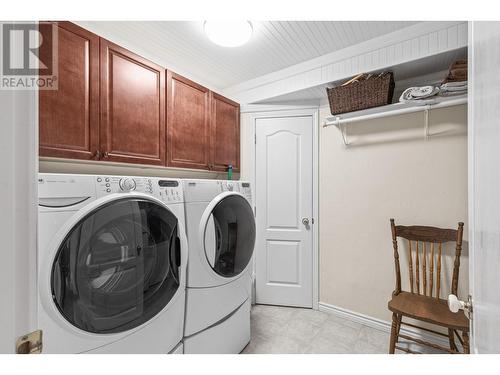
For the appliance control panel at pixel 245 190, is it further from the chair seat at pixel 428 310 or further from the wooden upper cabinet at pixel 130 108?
the chair seat at pixel 428 310

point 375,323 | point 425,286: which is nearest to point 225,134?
point 425,286

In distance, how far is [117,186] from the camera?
117 centimetres

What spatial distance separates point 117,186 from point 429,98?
7.04 feet

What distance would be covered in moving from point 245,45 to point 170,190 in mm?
1370

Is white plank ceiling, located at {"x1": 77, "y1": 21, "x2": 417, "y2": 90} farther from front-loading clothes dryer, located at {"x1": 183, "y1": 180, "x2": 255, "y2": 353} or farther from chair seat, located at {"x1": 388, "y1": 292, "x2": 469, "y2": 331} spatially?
chair seat, located at {"x1": 388, "y1": 292, "x2": 469, "y2": 331}

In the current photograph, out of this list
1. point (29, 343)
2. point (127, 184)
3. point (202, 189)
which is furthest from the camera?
point (202, 189)

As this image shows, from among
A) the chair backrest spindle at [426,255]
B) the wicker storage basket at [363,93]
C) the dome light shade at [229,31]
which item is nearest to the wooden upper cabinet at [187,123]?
the dome light shade at [229,31]

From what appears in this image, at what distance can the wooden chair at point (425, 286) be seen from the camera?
161 cm

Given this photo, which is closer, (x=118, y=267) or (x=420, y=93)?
(x=118, y=267)

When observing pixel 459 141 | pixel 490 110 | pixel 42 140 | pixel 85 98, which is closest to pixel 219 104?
pixel 85 98

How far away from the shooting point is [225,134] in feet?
8.20

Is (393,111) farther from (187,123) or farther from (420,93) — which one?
(187,123)
